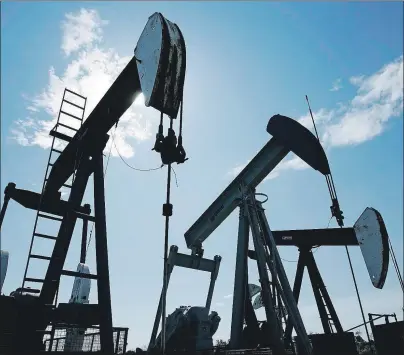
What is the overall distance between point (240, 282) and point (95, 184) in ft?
16.5

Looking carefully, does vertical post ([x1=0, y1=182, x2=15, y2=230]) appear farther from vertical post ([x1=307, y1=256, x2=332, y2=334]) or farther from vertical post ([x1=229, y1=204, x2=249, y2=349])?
vertical post ([x1=307, y1=256, x2=332, y2=334])

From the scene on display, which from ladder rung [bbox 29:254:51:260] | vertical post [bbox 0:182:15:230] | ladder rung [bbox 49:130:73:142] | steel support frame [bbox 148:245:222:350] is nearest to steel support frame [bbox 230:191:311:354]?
steel support frame [bbox 148:245:222:350]

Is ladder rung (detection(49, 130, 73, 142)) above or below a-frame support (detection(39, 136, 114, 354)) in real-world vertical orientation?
above

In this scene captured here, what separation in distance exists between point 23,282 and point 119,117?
4.81m

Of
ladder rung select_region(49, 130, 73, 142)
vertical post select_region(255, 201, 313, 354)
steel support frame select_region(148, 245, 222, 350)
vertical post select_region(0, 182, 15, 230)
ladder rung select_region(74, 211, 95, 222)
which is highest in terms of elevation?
ladder rung select_region(49, 130, 73, 142)

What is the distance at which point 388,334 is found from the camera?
30.9 feet

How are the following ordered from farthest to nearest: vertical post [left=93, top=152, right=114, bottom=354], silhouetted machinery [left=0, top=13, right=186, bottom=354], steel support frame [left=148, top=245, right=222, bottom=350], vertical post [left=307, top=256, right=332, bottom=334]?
vertical post [left=307, top=256, right=332, bottom=334] → steel support frame [left=148, top=245, right=222, bottom=350] → vertical post [left=93, top=152, right=114, bottom=354] → silhouetted machinery [left=0, top=13, right=186, bottom=354]

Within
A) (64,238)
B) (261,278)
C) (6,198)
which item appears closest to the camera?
(64,238)

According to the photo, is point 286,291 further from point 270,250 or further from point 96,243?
point 96,243

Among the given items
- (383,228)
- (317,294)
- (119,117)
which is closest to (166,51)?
(119,117)

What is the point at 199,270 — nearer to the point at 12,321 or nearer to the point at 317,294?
the point at 317,294

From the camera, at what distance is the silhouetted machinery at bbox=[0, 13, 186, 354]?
5344 mm

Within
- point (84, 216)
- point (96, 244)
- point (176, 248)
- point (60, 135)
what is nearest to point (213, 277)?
point (176, 248)

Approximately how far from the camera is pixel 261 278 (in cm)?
896
